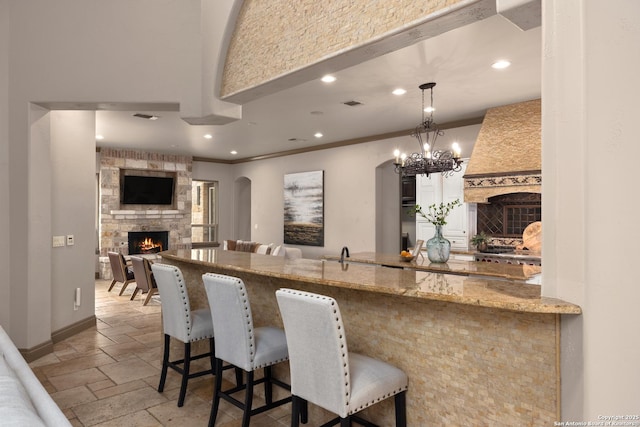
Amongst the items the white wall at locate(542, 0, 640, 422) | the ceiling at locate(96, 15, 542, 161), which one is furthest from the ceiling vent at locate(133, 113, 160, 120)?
the white wall at locate(542, 0, 640, 422)

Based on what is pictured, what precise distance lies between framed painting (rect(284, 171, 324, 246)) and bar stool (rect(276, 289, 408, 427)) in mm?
6555

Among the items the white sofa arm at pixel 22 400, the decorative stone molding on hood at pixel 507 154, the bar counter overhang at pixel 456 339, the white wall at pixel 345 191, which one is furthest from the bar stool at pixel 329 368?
the white wall at pixel 345 191

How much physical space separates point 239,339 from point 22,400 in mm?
1504

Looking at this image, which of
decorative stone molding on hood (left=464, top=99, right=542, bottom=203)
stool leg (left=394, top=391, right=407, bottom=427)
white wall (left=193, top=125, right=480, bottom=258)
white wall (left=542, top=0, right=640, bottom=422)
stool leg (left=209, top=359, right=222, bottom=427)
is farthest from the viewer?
white wall (left=193, top=125, right=480, bottom=258)

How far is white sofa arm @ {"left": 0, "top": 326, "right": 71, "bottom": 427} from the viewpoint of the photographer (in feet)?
3.02

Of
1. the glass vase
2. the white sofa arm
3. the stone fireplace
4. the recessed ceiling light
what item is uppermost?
the recessed ceiling light

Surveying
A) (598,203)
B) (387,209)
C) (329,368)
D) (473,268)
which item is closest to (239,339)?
(329,368)

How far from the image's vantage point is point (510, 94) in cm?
495

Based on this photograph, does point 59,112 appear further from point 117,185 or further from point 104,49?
point 117,185

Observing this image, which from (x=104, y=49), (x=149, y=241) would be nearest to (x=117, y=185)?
(x=149, y=241)

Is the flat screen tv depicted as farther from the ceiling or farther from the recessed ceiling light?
the recessed ceiling light

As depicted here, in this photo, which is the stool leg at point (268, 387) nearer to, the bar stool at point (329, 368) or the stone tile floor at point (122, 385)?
the stone tile floor at point (122, 385)

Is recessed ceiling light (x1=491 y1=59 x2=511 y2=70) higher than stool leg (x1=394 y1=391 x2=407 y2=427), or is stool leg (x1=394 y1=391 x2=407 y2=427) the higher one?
recessed ceiling light (x1=491 y1=59 x2=511 y2=70)

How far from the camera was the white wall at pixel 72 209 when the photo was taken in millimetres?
4680
